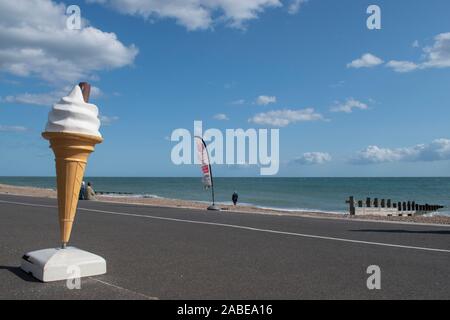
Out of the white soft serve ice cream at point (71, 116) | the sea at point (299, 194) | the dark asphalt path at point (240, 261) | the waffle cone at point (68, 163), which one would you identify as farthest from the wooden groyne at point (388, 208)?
the white soft serve ice cream at point (71, 116)

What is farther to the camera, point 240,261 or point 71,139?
point 240,261

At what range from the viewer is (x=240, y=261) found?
647cm

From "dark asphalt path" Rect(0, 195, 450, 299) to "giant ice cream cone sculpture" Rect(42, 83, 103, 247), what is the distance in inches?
40.0

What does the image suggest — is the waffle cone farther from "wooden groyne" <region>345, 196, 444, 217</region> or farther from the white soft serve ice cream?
"wooden groyne" <region>345, 196, 444, 217</region>

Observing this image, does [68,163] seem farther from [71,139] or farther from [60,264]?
[60,264]

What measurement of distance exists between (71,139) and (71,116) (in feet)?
0.88

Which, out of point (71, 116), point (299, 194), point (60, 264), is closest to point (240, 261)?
point (60, 264)

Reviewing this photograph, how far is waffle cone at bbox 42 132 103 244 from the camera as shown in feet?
17.4

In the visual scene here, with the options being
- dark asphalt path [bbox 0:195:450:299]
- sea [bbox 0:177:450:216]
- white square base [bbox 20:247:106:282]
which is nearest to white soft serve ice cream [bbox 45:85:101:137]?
white square base [bbox 20:247:106:282]

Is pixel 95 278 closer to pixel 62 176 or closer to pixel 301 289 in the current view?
pixel 62 176
